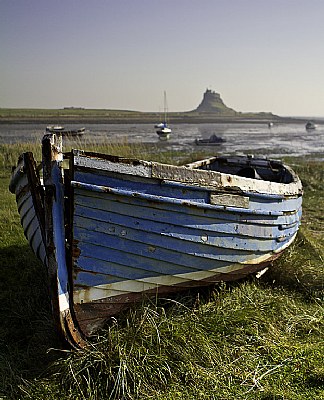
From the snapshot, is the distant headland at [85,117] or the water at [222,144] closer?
the water at [222,144]

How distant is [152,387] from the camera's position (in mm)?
3438

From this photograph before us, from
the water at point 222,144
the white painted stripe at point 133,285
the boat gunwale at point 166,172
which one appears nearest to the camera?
the boat gunwale at point 166,172

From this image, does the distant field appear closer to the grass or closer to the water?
the water

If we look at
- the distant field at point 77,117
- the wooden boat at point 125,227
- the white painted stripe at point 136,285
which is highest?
the distant field at point 77,117

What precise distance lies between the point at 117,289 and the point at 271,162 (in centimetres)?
523

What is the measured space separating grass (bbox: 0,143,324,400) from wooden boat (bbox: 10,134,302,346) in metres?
0.29

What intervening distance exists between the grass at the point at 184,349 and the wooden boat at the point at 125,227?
289 mm

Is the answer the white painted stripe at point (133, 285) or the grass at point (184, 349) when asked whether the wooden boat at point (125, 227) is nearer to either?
the white painted stripe at point (133, 285)

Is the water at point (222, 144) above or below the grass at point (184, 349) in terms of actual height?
above

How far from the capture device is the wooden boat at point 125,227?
3.46 metres

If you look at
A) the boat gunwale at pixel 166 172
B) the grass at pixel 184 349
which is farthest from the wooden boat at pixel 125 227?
the grass at pixel 184 349

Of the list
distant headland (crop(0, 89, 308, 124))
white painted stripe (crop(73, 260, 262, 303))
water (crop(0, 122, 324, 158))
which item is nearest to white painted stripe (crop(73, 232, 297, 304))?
white painted stripe (crop(73, 260, 262, 303))

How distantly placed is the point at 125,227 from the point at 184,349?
124 centimetres

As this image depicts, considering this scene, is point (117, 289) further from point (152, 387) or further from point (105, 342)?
point (152, 387)
